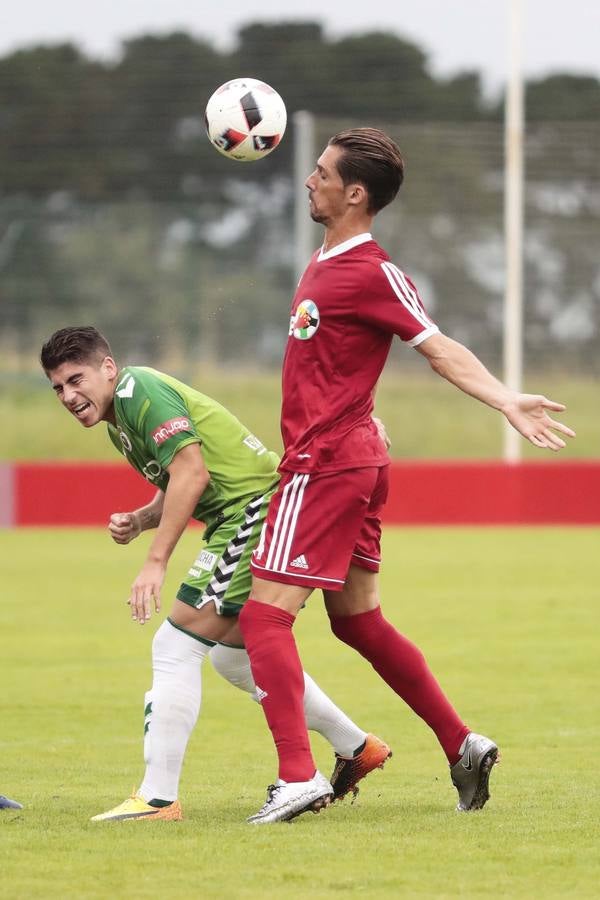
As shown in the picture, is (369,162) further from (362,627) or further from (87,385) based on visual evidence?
(362,627)

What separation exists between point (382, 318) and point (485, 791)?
165 centimetres

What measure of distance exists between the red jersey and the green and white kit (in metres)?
0.31

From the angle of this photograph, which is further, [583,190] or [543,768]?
[583,190]

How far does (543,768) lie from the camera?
6742 millimetres

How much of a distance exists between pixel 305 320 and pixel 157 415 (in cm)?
58

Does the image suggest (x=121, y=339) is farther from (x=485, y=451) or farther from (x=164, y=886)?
(x=164, y=886)

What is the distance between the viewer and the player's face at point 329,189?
18.1 ft

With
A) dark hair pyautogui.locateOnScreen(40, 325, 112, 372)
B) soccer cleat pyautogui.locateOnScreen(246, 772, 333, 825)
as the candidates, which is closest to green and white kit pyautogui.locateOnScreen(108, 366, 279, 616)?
dark hair pyautogui.locateOnScreen(40, 325, 112, 372)

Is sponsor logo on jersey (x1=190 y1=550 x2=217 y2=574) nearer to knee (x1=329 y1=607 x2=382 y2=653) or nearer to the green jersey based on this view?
the green jersey

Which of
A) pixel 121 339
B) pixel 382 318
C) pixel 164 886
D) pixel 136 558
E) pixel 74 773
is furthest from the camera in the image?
pixel 121 339

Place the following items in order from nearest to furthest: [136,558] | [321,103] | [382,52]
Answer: [136,558], [321,103], [382,52]

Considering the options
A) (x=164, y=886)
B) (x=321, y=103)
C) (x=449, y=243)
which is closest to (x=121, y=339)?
(x=449, y=243)

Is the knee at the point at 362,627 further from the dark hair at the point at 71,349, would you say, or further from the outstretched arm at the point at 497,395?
the dark hair at the point at 71,349

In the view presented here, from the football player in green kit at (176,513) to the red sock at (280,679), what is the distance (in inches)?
4.5
